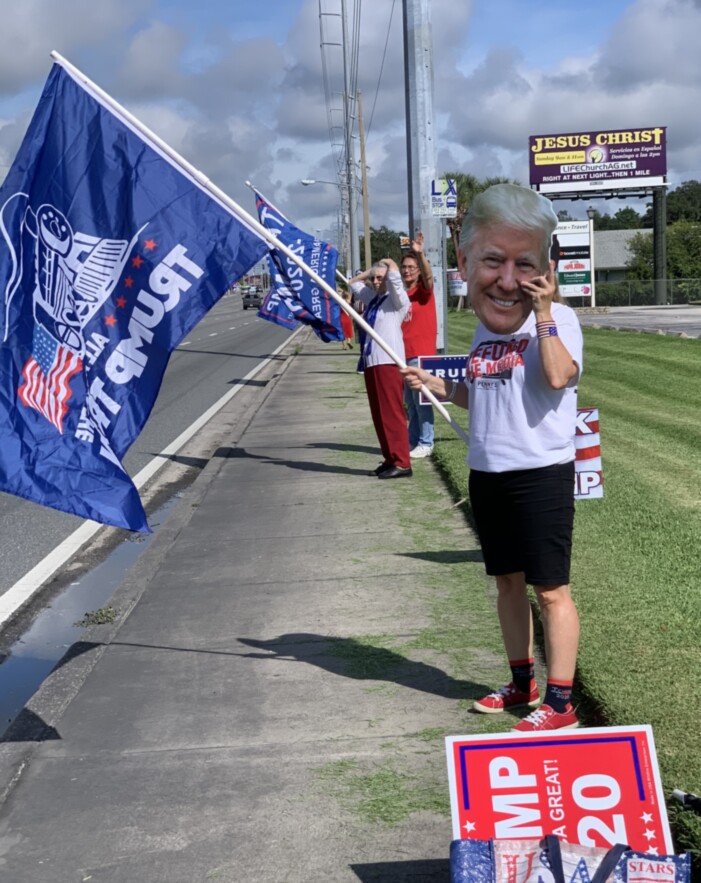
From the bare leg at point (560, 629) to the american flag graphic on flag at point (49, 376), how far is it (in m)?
2.01

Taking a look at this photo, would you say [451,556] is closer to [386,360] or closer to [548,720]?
[548,720]

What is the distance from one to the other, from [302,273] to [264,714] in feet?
36.8

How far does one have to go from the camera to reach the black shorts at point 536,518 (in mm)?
4168

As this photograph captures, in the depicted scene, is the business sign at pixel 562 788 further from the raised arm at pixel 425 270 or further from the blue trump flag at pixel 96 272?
the raised arm at pixel 425 270

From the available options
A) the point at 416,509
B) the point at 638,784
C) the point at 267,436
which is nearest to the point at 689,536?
the point at 416,509

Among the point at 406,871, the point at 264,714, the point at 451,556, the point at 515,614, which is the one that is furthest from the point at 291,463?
the point at 406,871

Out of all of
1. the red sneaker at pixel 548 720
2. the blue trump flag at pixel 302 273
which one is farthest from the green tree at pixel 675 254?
the red sneaker at pixel 548 720

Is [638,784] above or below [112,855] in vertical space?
above

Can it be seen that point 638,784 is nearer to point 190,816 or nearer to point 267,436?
point 190,816

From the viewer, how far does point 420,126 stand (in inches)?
488

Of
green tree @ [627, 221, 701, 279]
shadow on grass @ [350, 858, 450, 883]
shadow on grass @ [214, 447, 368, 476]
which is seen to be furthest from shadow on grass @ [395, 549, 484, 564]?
green tree @ [627, 221, 701, 279]

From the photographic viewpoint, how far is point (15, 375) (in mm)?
4566

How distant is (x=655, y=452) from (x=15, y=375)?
747 cm

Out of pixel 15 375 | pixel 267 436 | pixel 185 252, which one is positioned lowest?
pixel 267 436
